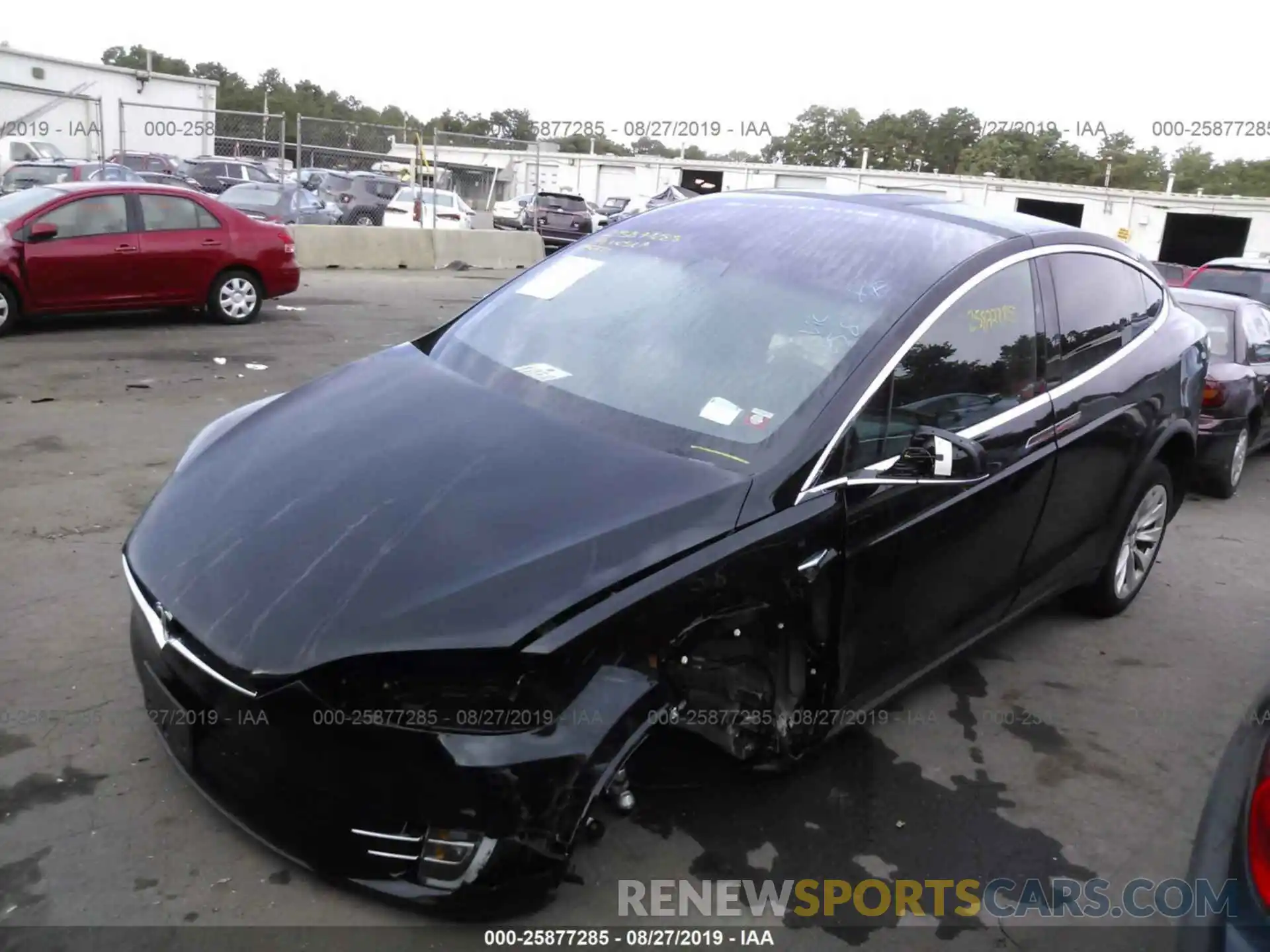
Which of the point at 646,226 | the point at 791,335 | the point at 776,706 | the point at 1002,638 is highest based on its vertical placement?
the point at 646,226

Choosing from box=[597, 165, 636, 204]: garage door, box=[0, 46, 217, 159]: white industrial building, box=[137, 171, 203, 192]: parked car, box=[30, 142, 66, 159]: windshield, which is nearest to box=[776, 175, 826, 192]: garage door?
box=[597, 165, 636, 204]: garage door

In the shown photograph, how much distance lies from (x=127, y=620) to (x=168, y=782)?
1307mm

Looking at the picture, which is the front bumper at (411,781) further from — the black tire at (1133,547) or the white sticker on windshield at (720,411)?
the black tire at (1133,547)

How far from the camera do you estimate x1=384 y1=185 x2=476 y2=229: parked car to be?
74.9ft

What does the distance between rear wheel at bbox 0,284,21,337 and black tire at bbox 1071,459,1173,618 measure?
9.54 m

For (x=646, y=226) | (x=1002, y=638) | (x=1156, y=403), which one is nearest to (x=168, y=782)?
(x=646, y=226)

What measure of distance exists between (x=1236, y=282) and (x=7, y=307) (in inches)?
562

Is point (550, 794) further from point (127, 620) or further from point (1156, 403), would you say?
point (1156, 403)

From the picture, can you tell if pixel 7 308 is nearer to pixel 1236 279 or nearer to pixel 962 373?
pixel 962 373

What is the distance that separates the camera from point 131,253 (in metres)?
10.5

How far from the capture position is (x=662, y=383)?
3.42 meters

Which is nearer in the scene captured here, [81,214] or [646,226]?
[646,226]

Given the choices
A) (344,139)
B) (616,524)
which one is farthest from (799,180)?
(616,524)

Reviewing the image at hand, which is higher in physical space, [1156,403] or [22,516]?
[1156,403]
